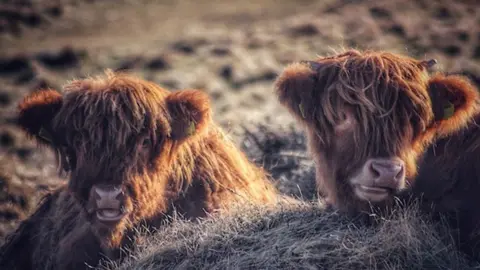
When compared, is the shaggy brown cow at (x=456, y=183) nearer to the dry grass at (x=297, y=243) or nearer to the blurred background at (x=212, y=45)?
the dry grass at (x=297, y=243)

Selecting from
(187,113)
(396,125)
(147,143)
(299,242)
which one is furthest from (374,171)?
(147,143)

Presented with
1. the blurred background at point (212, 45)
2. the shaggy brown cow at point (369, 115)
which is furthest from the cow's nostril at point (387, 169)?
the blurred background at point (212, 45)

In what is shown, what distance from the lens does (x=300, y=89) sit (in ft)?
18.0

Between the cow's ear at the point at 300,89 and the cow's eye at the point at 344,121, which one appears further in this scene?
the cow's ear at the point at 300,89

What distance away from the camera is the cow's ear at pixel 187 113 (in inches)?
237

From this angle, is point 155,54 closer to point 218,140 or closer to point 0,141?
point 0,141

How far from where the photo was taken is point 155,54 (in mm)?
18594

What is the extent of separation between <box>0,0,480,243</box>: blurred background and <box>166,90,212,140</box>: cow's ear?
16.4 ft

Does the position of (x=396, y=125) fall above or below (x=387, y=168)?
above

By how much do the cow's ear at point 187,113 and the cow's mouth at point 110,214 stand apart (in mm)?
754

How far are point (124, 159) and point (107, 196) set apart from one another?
1.06 ft

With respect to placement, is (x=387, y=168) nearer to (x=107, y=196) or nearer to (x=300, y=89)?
(x=300, y=89)

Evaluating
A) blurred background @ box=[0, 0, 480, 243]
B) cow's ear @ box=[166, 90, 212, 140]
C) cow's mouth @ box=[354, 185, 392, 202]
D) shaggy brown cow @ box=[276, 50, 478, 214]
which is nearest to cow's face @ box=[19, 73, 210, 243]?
cow's ear @ box=[166, 90, 212, 140]

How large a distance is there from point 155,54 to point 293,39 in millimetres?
3526
